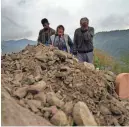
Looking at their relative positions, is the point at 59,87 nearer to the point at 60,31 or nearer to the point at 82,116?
A: the point at 82,116

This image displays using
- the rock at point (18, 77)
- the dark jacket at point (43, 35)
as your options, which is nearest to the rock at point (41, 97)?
the rock at point (18, 77)

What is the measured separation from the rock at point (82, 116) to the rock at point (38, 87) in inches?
25.3

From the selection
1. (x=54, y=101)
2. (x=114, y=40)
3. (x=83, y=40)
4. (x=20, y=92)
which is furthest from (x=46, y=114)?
(x=114, y=40)

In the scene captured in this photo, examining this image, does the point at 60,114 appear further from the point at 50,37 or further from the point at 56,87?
the point at 50,37

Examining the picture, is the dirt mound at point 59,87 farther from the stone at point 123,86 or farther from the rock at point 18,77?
the stone at point 123,86

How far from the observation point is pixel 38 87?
6.45 m

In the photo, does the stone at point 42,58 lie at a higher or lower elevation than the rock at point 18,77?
higher

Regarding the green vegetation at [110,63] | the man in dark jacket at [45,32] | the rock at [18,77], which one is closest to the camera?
the rock at [18,77]

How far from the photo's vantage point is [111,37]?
36250mm

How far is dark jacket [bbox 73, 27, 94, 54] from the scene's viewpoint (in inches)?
330

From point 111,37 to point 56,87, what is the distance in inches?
1178

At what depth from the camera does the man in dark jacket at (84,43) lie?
838 cm

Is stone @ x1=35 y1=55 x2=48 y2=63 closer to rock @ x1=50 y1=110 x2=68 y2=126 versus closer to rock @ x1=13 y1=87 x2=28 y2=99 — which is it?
rock @ x1=13 y1=87 x2=28 y2=99

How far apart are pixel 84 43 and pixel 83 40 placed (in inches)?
2.6
